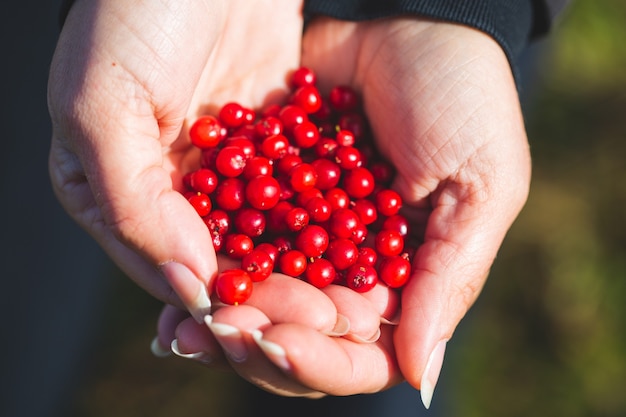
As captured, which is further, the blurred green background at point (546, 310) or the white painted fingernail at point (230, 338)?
the blurred green background at point (546, 310)

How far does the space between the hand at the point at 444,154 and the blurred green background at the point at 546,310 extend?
2.31 metres

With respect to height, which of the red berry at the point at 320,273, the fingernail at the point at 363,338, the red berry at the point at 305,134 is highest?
the red berry at the point at 305,134

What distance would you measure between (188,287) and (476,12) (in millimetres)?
2958

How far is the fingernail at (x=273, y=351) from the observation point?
3.30m

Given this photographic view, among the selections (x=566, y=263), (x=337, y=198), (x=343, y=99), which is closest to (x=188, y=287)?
(x=337, y=198)

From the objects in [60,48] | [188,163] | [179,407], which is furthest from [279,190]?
[179,407]

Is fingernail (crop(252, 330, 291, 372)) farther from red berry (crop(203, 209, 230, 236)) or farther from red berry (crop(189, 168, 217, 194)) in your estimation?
red berry (crop(189, 168, 217, 194))

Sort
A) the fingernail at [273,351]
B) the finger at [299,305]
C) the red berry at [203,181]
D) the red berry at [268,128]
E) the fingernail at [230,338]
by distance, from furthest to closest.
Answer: the red berry at [268,128] < the red berry at [203,181] < the finger at [299,305] < the fingernail at [230,338] < the fingernail at [273,351]

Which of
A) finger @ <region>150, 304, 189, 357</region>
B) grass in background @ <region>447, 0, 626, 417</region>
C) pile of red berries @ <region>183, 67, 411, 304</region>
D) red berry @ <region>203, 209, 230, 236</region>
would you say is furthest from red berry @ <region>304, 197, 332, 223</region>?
grass in background @ <region>447, 0, 626, 417</region>

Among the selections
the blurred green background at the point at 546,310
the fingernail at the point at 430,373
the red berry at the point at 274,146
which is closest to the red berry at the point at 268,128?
the red berry at the point at 274,146

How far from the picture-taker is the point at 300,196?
451 cm

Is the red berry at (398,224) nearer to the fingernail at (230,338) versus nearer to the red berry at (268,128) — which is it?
the red berry at (268,128)

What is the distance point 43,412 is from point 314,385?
13.5 ft

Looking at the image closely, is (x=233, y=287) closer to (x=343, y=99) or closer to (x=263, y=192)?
(x=263, y=192)
